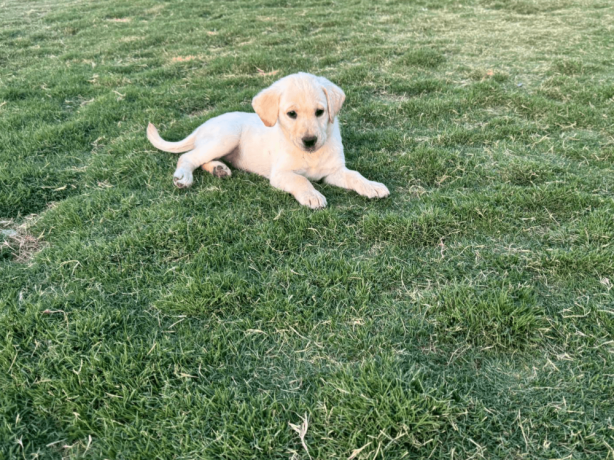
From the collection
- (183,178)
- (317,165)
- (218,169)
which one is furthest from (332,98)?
(183,178)

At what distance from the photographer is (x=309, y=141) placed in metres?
3.63

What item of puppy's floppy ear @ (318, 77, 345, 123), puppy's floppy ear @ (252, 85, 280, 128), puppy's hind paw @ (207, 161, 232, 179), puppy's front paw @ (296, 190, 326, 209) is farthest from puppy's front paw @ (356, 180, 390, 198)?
puppy's hind paw @ (207, 161, 232, 179)

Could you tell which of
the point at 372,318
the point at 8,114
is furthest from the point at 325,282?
the point at 8,114

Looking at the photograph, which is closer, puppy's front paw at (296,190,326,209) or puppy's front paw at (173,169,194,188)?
puppy's front paw at (296,190,326,209)

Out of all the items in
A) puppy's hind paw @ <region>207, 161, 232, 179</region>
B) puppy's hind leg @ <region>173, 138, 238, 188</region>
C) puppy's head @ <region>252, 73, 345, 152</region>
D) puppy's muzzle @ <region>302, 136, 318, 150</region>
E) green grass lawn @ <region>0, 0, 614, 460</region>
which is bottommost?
green grass lawn @ <region>0, 0, 614, 460</region>

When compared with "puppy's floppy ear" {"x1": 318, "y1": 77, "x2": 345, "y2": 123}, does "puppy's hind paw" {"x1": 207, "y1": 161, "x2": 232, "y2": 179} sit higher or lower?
lower

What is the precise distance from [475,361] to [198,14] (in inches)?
534

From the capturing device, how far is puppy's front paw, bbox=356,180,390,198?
365 cm

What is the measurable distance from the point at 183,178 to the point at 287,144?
1.07 metres

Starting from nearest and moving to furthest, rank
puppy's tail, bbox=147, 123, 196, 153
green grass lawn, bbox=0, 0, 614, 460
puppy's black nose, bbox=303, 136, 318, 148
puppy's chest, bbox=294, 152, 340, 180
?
green grass lawn, bbox=0, 0, 614, 460
puppy's black nose, bbox=303, 136, 318, 148
puppy's chest, bbox=294, 152, 340, 180
puppy's tail, bbox=147, 123, 196, 153

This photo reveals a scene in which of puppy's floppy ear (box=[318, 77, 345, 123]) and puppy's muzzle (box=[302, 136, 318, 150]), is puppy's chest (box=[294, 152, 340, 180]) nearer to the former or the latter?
puppy's muzzle (box=[302, 136, 318, 150])

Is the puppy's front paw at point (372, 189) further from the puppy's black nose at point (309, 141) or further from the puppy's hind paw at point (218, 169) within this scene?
the puppy's hind paw at point (218, 169)

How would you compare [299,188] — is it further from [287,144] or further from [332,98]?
[332,98]

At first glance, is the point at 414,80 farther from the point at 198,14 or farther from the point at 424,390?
the point at 198,14
